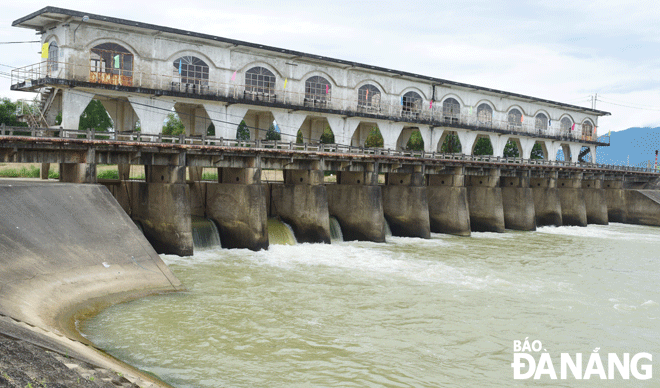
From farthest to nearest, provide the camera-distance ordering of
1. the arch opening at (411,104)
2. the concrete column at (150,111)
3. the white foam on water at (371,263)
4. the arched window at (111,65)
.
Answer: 1. the arch opening at (411,104)
2. the concrete column at (150,111)
3. the arched window at (111,65)
4. the white foam on water at (371,263)

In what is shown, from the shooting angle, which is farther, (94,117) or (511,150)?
(511,150)

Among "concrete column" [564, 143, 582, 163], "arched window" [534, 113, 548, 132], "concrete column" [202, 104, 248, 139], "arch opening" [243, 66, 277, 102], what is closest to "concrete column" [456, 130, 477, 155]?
"arched window" [534, 113, 548, 132]

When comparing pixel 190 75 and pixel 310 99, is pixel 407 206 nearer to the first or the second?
pixel 310 99

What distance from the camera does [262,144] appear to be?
33.8 m

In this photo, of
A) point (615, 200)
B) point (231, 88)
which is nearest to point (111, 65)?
point (231, 88)

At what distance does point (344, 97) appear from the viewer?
46062 mm

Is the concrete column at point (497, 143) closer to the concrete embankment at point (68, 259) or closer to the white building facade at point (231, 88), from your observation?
the white building facade at point (231, 88)

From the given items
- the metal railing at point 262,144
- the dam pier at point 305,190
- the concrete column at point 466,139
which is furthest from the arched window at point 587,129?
the concrete column at point 466,139

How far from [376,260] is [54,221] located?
52.7 feet

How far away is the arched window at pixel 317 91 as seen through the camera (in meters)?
43.6

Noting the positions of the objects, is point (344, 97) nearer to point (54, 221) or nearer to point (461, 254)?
point (461, 254)

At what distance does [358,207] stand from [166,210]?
14.2 meters

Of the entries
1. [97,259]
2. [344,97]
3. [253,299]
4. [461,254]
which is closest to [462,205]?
[461,254]

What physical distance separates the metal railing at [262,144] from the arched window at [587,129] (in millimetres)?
6048
